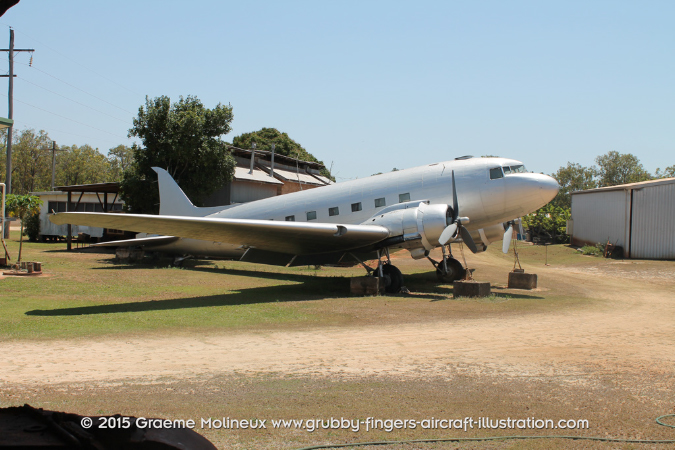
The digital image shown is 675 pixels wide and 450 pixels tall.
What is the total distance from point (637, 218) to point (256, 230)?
84.7 feet

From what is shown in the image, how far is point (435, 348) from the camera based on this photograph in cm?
817

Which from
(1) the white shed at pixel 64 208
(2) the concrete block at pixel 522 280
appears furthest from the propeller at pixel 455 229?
(1) the white shed at pixel 64 208

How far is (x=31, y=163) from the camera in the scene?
239ft

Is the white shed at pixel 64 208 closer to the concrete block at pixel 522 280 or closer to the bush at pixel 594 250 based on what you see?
the concrete block at pixel 522 280

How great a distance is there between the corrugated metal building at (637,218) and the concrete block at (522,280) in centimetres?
1667

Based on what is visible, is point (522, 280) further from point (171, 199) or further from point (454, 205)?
point (171, 199)

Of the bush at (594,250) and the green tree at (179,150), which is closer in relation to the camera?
the green tree at (179,150)

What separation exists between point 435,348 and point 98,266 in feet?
59.5

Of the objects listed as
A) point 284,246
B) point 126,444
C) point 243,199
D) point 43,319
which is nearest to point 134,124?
point 243,199

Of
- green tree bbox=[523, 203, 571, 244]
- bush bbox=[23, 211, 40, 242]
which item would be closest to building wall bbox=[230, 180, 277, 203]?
bush bbox=[23, 211, 40, 242]

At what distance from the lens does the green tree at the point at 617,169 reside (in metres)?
75.5

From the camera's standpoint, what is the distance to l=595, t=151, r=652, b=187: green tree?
75.5m

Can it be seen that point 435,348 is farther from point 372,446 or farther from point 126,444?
point 126,444

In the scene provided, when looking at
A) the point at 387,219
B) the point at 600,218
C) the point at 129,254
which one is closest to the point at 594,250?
the point at 600,218
